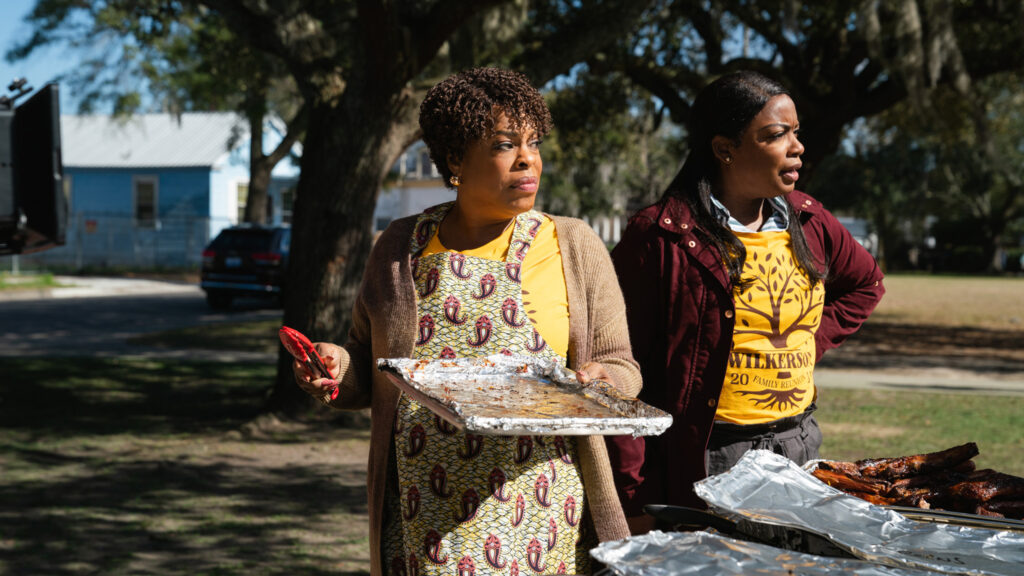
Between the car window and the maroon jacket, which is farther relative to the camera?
the car window

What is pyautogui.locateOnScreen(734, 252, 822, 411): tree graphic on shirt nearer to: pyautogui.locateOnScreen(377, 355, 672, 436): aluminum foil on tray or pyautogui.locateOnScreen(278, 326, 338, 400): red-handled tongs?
pyautogui.locateOnScreen(377, 355, 672, 436): aluminum foil on tray

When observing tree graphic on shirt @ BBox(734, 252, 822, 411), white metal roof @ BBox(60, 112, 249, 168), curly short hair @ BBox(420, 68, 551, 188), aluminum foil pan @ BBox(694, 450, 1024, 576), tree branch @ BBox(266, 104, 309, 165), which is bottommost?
aluminum foil pan @ BBox(694, 450, 1024, 576)

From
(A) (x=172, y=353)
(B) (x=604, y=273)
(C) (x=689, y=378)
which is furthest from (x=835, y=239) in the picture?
(A) (x=172, y=353)

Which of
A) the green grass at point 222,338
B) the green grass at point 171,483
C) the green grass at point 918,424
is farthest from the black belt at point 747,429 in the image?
the green grass at point 222,338

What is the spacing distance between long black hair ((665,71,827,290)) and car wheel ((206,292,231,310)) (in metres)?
17.3

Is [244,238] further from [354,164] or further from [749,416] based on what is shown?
[749,416]

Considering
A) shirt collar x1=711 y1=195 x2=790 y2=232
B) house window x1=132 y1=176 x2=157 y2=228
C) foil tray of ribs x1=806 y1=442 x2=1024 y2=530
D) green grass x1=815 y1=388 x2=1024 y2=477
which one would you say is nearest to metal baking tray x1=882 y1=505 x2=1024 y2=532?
foil tray of ribs x1=806 y1=442 x2=1024 y2=530

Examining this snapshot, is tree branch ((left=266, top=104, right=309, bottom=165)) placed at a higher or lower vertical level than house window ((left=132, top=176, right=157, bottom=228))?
higher

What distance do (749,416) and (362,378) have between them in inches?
40.9

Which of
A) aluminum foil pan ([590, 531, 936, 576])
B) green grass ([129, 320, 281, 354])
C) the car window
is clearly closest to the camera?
aluminum foil pan ([590, 531, 936, 576])

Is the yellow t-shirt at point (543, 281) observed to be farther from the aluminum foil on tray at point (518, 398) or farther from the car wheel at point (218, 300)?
the car wheel at point (218, 300)

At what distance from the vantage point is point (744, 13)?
12875 mm

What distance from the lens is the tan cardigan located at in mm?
2270

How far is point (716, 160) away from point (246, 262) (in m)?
17.0
